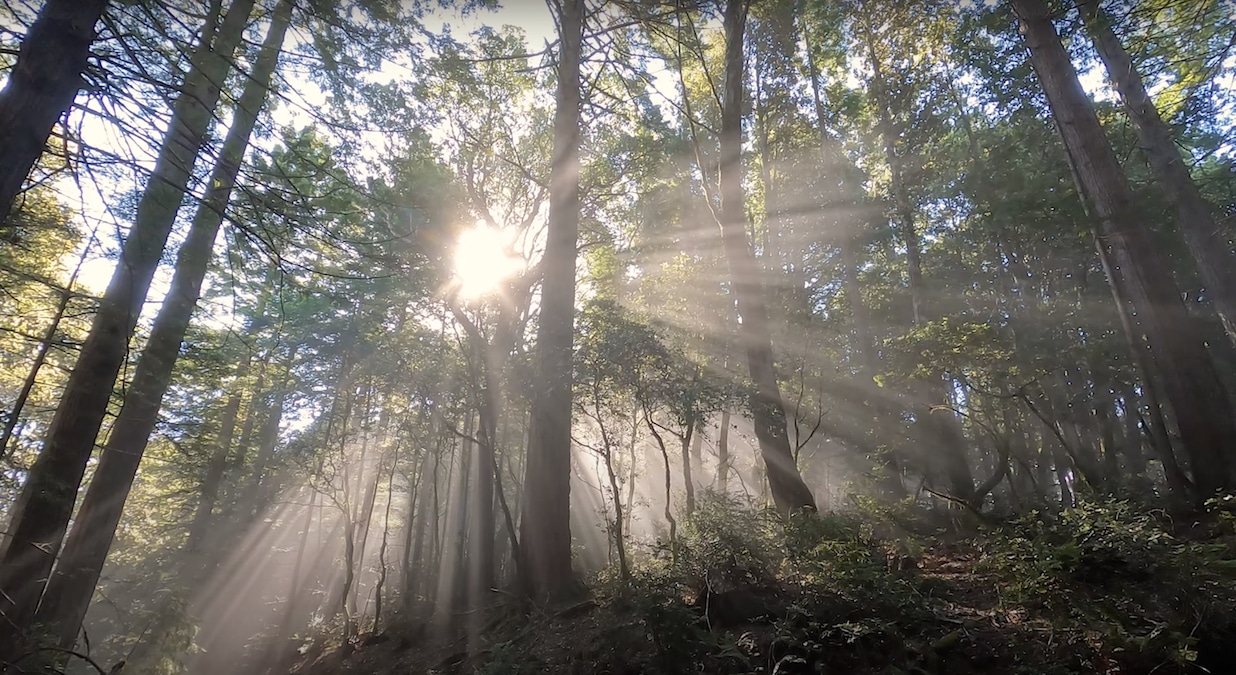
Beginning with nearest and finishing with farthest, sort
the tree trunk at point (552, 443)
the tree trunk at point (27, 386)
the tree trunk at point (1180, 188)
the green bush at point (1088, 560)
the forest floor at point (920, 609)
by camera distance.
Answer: the tree trunk at point (27, 386) → the forest floor at point (920, 609) → the green bush at point (1088, 560) → the tree trunk at point (552, 443) → the tree trunk at point (1180, 188)

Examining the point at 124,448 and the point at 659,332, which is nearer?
the point at 124,448

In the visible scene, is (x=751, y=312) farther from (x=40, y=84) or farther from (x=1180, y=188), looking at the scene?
(x=40, y=84)

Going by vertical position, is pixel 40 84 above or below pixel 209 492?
above

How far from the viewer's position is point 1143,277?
6855 mm

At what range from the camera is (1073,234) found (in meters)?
12.6

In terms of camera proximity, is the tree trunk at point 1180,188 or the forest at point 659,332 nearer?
the forest at point 659,332

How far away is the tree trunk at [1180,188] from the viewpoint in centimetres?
829

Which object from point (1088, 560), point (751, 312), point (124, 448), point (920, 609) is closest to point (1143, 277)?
point (1088, 560)

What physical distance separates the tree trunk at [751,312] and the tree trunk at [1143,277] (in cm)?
442

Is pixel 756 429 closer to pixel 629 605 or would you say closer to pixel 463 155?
pixel 629 605

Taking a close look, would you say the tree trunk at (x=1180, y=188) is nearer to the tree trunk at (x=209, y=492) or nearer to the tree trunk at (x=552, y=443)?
the tree trunk at (x=552, y=443)

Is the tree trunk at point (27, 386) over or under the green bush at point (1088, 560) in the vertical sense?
over

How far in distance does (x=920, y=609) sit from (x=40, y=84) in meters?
6.25

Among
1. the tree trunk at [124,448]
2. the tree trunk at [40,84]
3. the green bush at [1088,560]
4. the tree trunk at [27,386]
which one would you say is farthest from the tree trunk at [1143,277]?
the tree trunk at [124,448]
